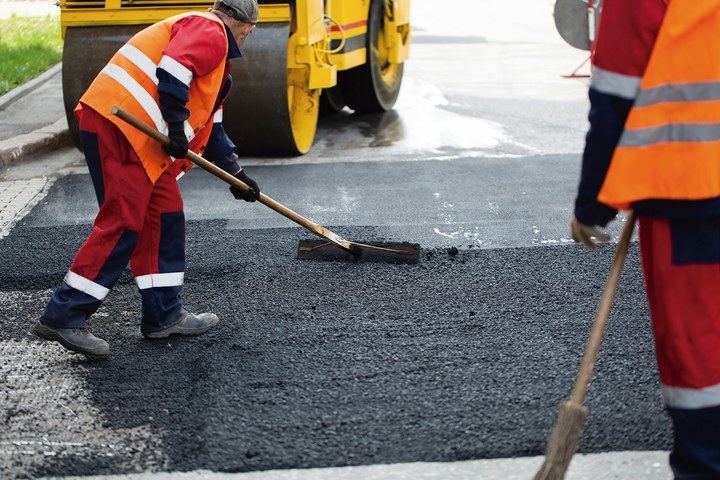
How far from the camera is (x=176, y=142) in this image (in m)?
4.25

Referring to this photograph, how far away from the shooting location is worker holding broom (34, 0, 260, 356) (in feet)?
13.8

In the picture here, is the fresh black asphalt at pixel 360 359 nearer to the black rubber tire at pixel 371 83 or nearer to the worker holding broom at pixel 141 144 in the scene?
the worker holding broom at pixel 141 144

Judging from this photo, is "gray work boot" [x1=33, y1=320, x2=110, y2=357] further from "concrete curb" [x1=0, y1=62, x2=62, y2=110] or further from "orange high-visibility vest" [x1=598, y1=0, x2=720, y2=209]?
"concrete curb" [x1=0, y1=62, x2=62, y2=110]

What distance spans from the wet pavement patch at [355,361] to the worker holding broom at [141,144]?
26cm

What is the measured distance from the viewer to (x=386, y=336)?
14.4 ft

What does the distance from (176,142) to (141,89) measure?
245 mm

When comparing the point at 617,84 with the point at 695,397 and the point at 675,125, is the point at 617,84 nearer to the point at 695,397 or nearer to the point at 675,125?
the point at 675,125

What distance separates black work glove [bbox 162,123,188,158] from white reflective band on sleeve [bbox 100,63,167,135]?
A: 69 millimetres

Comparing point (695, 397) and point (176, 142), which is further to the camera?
point (176, 142)

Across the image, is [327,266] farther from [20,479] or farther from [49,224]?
[20,479]

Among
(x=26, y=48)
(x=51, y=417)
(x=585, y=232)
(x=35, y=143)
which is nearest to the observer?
(x=585, y=232)

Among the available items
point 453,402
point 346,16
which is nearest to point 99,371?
point 453,402

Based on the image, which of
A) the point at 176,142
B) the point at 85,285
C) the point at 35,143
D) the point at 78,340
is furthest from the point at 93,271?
the point at 35,143

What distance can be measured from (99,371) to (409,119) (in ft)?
19.2
